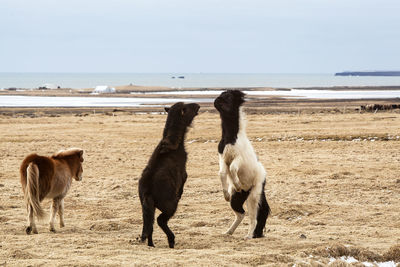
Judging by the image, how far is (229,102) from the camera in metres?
7.95

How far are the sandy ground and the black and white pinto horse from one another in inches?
19.1

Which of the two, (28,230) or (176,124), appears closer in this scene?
(176,124)

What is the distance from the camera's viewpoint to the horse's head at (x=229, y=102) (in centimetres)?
793

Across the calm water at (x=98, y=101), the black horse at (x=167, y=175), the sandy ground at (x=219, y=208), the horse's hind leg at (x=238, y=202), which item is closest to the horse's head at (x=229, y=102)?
the black horse at (x=167, y=175)

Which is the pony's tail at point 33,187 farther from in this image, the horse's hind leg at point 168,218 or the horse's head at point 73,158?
the horse's hind leg at point 168,218

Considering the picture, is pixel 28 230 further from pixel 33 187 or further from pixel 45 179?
pixel 45 179

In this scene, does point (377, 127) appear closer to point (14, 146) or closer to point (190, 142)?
point (190, 142)

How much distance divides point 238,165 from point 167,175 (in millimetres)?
1023

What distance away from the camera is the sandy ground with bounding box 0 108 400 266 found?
6.86 metres

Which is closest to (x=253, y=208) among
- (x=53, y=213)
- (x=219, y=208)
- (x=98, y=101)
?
(x=219, y=208)

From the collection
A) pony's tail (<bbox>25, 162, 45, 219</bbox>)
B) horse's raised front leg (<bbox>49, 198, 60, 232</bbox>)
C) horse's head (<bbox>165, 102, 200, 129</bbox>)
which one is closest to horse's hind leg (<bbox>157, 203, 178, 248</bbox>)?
horse's head (<bbox>165, 102, 200, 129</bbox>)

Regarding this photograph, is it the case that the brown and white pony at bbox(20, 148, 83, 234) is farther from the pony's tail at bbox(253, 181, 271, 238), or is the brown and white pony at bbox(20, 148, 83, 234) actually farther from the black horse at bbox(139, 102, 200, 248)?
the pony's tail at bbox(253, 181, 271, 238)

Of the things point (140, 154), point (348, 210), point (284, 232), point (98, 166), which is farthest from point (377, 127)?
point (284, 232)

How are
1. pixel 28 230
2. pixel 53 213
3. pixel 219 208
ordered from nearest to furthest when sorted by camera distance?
pixel 28 230, pixel 53 213, pixel 219 208
